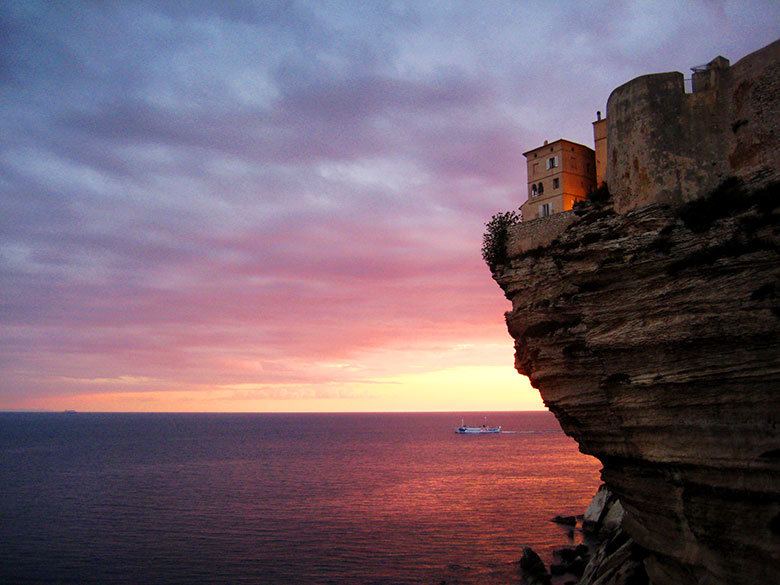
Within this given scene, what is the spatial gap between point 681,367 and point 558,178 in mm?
12697

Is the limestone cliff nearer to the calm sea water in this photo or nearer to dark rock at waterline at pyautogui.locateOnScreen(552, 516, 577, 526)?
the calm sea water

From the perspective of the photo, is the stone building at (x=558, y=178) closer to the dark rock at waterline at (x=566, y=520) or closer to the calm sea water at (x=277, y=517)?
the calm sea water at (x=277, y=517)

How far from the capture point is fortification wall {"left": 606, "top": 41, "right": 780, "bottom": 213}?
18.7 metres

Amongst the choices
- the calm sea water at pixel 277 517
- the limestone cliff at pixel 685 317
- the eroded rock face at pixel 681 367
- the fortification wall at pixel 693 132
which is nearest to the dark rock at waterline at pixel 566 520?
the calm sea water at pixel 277 517

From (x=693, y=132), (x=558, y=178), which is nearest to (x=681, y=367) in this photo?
(x=693, y=132)

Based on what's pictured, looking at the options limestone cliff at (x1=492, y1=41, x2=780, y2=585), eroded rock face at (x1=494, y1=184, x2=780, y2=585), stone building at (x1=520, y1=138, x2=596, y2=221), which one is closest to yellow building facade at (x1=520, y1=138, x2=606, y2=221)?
stone building at (x1=520, y1=138, x2=596, y2=221)

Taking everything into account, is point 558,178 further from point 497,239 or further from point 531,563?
point 531,563

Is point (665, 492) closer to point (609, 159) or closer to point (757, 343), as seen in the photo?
point (757, 343)

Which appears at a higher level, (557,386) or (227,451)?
(557,386)

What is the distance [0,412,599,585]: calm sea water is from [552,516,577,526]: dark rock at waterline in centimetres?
127

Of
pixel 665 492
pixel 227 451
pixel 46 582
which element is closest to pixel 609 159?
pixel 665 492

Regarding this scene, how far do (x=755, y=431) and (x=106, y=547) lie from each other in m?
58.5

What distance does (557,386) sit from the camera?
25172 mm

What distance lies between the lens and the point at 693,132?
67.2 ft
